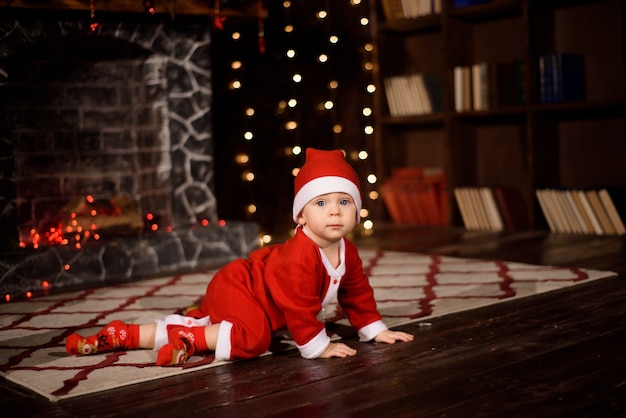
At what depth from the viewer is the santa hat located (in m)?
2.21

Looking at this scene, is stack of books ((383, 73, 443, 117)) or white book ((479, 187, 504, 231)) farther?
stack of books ((383, 73, 443, 117))

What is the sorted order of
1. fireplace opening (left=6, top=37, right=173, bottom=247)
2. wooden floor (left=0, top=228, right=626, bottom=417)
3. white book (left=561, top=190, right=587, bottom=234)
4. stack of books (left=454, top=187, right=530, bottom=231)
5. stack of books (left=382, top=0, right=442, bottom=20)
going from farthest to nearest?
stack of books (left=382, top=0, right=442, bottom=20) → stack of books (left=454, top=187, right=530, bottom=231) → white book (left=561, top=190, right=587, bottom=234) → fireplace opening (left=6, top=37, right=173, bottom=247) → wooden floor (left=0, top=228, right=626, bottom=417)

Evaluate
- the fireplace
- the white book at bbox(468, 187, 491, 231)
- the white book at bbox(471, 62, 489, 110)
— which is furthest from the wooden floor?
the white book at bbox(471, 62, 489, 110)

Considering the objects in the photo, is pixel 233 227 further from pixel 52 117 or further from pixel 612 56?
pixel 612 56

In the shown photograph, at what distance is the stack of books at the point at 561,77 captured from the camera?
15.9ft

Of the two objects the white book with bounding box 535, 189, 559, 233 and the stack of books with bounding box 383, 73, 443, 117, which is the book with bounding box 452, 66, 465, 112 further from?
the white book with bounding box 535, 189, 559, 233

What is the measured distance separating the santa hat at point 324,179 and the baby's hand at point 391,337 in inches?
14.6

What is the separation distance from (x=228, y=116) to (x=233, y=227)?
1.03m

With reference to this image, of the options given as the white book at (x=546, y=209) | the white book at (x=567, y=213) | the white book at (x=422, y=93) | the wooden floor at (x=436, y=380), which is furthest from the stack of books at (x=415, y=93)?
the wooden floor at (x=436, y=380)

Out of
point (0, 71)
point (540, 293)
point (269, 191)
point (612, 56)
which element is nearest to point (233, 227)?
point (269, 191)

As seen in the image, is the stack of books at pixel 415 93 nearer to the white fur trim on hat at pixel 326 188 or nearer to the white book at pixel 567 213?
the white book at pixel 567 213

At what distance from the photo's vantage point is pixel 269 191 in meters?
5.26

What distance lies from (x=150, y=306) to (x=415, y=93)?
10.1ft

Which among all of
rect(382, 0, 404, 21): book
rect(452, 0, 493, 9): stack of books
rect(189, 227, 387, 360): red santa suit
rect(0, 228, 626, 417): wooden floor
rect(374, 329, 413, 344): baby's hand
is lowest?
rect(0, 228, 626, 417): wooden floor
